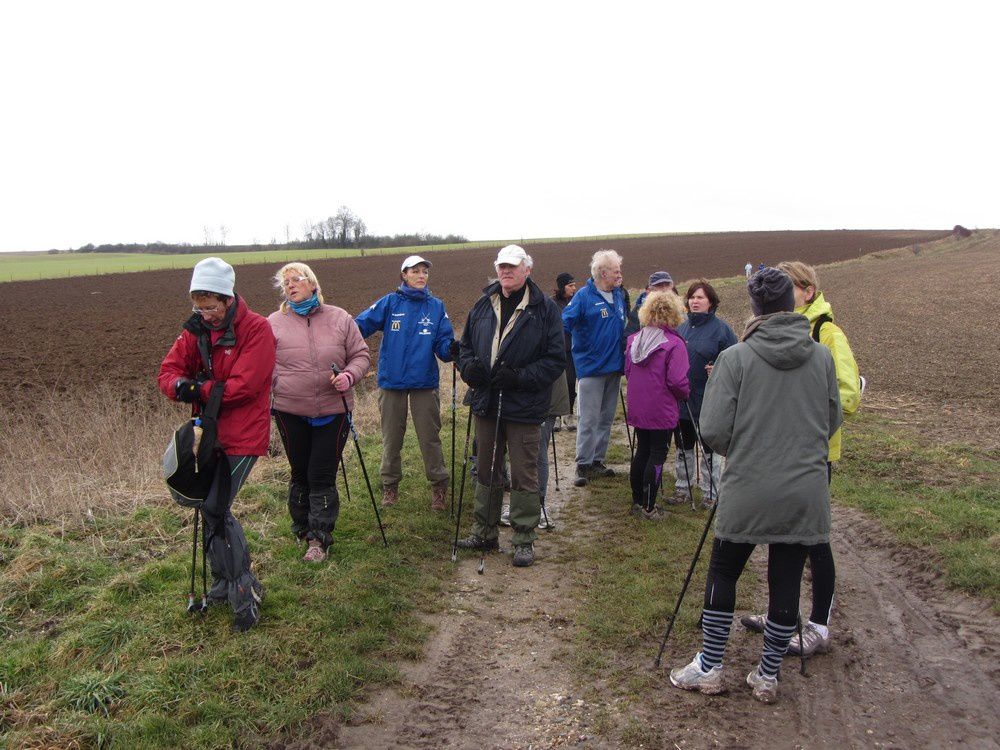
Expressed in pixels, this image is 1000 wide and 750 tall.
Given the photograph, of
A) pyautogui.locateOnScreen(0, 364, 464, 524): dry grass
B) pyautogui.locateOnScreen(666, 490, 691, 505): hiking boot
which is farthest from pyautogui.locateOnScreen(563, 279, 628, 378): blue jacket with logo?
pyautogui.locateOnScreen(0, 364, 464, 524): dry grass

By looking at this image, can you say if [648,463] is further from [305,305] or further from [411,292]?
[305,305]

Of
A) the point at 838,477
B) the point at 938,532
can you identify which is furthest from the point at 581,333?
the point at 938,532

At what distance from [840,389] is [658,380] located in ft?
7.82

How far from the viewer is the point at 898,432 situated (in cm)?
944

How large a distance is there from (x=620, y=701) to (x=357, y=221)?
94.4 meters

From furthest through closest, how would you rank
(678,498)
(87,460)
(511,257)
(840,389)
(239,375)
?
(87,460), (678,498), (511,257), (239,375), (840,389)

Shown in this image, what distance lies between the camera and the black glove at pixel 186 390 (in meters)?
4.39

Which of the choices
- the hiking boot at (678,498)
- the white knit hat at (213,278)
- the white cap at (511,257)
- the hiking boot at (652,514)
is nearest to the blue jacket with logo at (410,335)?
the white cap at (511,257)

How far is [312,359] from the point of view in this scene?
18.4 feet

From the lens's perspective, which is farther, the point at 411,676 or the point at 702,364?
the point at 702,364

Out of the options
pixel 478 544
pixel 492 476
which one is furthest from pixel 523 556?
pixel 492 476

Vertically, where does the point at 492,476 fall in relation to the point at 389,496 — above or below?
above

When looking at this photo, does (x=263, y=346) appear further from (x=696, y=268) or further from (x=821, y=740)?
(x=696, y=268)

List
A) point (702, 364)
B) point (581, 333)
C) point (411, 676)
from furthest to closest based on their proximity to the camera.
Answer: point (581, 333), point (702, 364), point (411, 676)
